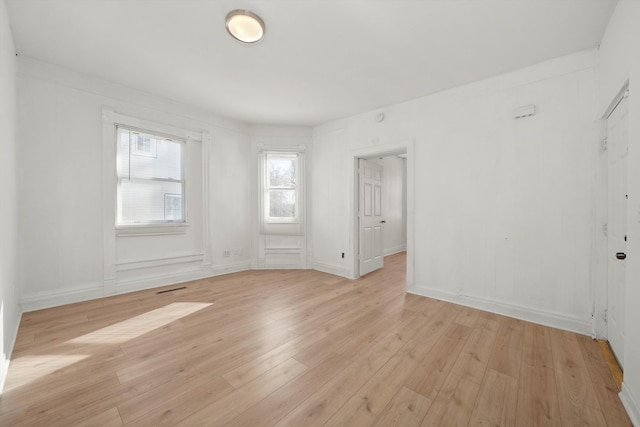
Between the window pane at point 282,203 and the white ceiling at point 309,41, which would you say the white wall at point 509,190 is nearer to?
the white ceiling at point 309,41

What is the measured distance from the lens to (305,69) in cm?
312

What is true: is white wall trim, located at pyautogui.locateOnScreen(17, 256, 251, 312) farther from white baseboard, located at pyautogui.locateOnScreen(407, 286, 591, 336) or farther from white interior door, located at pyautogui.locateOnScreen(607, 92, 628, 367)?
white interior door, located at pyautogui.locateOnScreen(607, 92, 628, 367)

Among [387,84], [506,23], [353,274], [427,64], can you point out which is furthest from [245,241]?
[506,23]

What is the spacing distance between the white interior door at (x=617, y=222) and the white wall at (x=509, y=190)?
248mm

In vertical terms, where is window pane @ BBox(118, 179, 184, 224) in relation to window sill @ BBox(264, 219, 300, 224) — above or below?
above

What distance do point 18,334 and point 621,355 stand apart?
535 cm

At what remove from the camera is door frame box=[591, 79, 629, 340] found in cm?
244

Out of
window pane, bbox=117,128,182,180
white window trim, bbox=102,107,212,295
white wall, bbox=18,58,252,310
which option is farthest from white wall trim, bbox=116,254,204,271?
window pane, bbox=117,128,182,180

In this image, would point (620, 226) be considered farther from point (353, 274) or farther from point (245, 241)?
point (245, 241)

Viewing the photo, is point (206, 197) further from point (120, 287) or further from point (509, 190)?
point (509, 190)

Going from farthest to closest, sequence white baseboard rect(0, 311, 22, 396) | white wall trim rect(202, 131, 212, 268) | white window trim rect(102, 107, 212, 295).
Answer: white wall trim rect(202, 131, 212, 268), white window trim rect(102, 107, 212, 295), white baseboard rect(0, 311, 22, 396)

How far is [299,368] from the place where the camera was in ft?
6.48

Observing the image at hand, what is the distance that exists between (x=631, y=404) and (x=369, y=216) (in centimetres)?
378

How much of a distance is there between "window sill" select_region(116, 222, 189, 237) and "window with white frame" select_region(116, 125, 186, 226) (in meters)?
0.08
